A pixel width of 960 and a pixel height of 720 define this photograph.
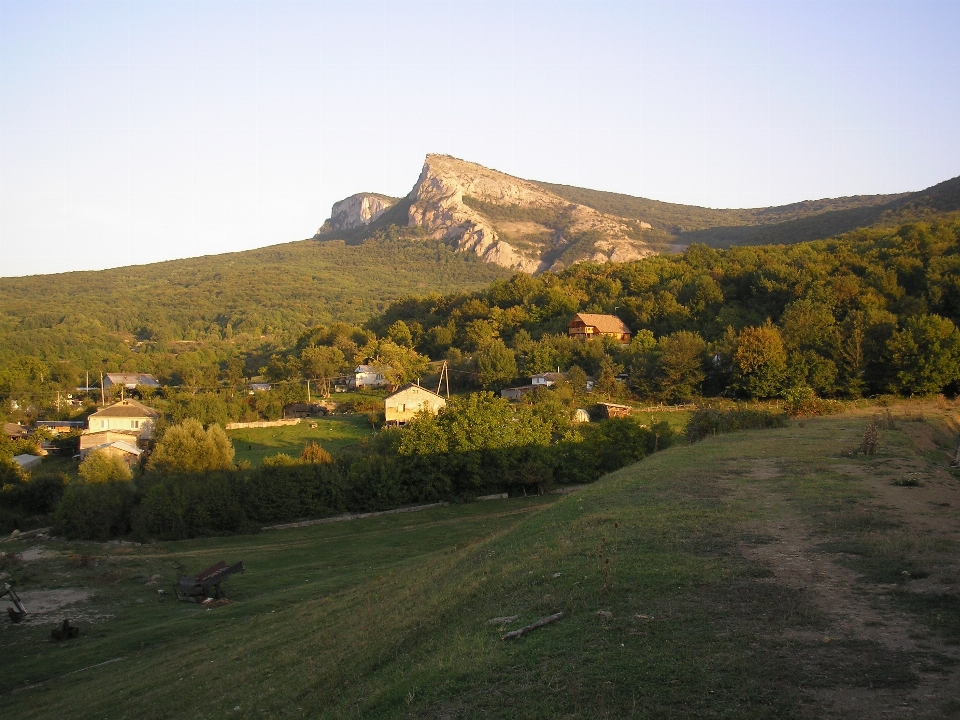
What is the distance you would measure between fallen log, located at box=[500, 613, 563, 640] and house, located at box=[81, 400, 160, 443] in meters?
60.4

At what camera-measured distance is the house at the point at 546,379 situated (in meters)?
66.6

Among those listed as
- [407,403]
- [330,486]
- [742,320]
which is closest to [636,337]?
[742,320]

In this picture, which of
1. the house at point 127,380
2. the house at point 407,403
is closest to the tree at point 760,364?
the house at point 407,403

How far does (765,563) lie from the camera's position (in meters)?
10.7

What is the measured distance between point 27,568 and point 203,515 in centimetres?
1035

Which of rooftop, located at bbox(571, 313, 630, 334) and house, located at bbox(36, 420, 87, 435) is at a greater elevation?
rooftop, located at bbox(571, 313, 630, 334)

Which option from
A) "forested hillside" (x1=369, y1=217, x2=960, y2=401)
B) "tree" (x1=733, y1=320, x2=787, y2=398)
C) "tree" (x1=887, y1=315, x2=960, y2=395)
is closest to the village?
"forested hillside" (x1=369, y1=217, x2=960, y2=401)

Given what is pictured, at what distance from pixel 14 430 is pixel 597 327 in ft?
189

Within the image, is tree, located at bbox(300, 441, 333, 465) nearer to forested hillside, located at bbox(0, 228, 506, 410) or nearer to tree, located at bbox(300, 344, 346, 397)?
tree, located at bbox(300, 344, 346, 397)

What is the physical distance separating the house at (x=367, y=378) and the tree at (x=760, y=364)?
41007mm

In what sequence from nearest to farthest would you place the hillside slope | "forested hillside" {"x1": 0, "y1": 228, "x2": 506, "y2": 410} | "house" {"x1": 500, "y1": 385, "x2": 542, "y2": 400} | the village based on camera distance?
the village → "house" {"x1": 500, "y1": 385, "x2": 542, "y2": 400} → "forested hillside" {"x1": 0, "y1": 228, "x2": 506, "y2": 410} → the hillside slope

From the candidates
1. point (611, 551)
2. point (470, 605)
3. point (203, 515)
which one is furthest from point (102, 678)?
point (203, 515)

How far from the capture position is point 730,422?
3753cm

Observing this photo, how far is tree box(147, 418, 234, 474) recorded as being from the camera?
140 feet
